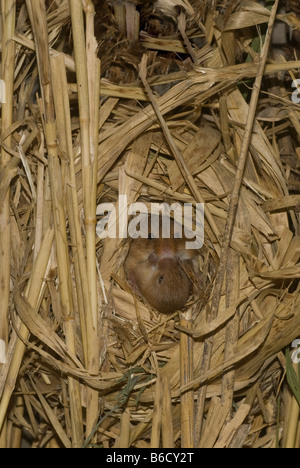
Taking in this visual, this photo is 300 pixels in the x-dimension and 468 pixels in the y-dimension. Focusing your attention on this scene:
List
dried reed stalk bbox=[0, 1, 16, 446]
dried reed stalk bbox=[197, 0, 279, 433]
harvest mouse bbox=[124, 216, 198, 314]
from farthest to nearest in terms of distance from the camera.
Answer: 1. harvest mouse bbox=[124, 216, 198, 314]
2. dried reed stalk bbox=[0, 1, 16, 446]
3. dried reed stalk bbox=[197, 0, 279, 433]

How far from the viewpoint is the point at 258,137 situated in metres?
1.92

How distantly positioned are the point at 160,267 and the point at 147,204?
0.36 m

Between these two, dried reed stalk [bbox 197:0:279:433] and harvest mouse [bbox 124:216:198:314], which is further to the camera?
harvest mouse [bbox 124:216:198:314]

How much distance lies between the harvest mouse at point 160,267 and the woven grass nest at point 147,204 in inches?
7.0

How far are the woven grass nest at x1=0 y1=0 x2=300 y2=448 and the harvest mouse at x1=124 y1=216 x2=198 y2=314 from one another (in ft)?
0.58

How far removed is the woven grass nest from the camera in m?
1.80

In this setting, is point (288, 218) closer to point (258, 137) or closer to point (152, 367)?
point (258, 137)

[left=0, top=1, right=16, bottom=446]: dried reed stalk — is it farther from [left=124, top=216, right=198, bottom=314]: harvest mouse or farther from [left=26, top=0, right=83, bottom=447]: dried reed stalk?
[left=124, top=216, right=198, bottom=314]: harvest mouse

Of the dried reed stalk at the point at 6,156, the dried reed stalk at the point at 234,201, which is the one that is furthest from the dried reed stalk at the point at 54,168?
the dried reed stalk at the point at 234,201

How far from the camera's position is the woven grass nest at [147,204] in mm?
1799

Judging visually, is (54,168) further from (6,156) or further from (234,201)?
(234,201)

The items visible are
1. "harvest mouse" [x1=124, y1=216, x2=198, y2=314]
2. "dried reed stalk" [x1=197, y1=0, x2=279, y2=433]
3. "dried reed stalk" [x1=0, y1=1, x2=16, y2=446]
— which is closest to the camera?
"dried reed stalk" [x1=197, y1=0, x2=279, y2=433]

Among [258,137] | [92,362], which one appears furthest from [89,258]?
[258,137]

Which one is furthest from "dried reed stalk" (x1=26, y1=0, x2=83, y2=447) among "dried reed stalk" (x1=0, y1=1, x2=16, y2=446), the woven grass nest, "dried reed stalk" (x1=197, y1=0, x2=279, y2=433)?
"dried reed stalk" (x1=197, y1=0, x2=279, y2=433)
